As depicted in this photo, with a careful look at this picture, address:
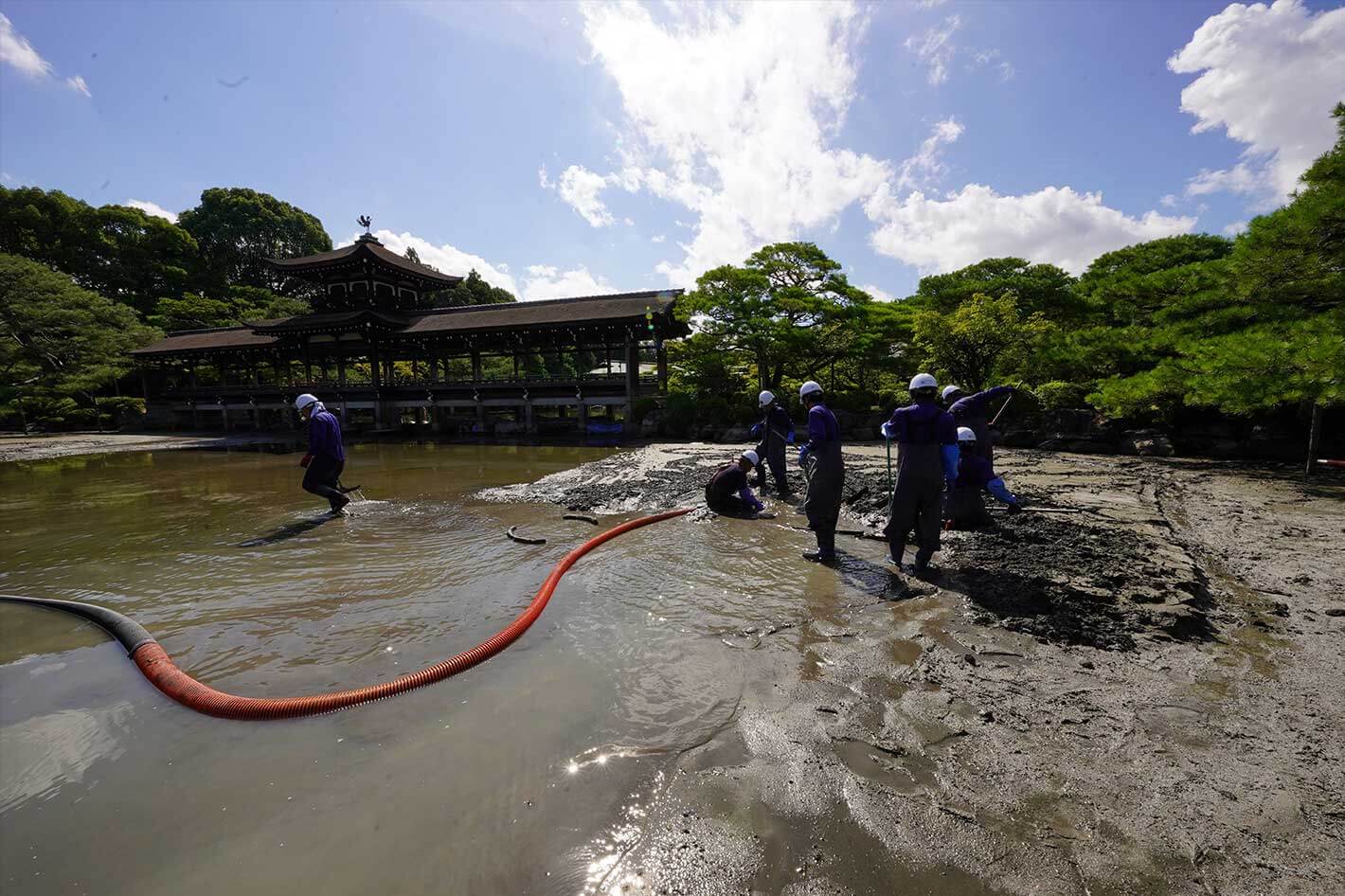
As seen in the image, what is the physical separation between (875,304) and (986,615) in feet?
65.7

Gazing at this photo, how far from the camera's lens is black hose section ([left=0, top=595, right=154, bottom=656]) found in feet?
11.6

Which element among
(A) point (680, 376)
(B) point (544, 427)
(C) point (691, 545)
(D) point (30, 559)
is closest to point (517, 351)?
(B) point (544, 427)

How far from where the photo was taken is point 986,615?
3770 mm

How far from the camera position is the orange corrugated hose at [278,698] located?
108 inches

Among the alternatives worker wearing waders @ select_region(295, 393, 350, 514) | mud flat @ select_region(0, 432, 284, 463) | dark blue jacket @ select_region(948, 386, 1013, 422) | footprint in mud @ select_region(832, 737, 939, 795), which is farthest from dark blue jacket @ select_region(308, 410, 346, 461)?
mud flat @ select_region(0, 432, 284, 463)

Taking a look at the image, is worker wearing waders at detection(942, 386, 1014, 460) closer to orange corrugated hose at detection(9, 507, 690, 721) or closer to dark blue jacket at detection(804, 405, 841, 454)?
dark blue jacket at detection(804, 405, 841, 454)

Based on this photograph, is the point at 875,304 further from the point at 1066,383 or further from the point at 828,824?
the point at 828,824

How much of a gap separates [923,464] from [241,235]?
61905mm

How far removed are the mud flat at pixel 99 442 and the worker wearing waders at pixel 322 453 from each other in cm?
1828

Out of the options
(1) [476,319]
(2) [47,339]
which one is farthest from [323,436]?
(2) [47,339]

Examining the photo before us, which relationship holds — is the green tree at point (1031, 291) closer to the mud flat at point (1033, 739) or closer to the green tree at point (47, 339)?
the mud flat at point (1033, 739)

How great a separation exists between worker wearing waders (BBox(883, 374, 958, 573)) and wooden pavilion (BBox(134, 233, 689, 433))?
56.7ft

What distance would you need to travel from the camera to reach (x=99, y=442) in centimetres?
2139

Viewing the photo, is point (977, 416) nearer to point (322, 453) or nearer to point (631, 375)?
point (322, 453)
